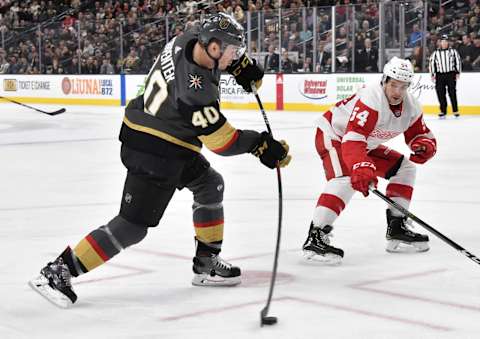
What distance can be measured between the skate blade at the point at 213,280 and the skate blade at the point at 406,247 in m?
1.07

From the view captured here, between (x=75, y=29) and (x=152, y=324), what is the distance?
20.3 meters

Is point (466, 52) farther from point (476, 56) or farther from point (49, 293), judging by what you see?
point (49, 293)

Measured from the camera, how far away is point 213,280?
397cm

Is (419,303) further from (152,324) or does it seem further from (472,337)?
(152,324)

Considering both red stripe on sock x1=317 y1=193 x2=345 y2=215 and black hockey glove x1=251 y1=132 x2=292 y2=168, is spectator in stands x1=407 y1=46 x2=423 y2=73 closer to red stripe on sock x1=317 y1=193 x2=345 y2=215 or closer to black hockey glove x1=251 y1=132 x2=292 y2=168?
red stripe on sock x1=317 y1=193 x2=345 y2=215

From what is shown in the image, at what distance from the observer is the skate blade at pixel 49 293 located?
141 inches

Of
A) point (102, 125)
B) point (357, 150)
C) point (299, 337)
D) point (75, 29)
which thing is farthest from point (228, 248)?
point (75, 29)

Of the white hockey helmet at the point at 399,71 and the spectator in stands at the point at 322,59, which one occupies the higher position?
the spectator in stands at the point at 322,59

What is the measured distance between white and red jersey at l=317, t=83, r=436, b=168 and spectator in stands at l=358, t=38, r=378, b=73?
1250 cm

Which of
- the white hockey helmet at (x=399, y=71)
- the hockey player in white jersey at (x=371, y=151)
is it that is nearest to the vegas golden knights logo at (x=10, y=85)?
the hockey player in white jersey at (x=371, y=151)

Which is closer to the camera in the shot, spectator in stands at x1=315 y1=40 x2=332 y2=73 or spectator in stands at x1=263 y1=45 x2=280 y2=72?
spectator in stands at x1=315 y1=40 x2=332 y2=73

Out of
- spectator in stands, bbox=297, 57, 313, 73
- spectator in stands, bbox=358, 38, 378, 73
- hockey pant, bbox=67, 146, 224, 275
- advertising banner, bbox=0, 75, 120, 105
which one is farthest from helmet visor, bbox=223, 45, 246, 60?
advertising banner, bbox=0, 75, 120, 105

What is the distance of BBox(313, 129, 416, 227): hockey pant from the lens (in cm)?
466

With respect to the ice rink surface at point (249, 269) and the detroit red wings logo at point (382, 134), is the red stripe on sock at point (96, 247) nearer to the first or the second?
the ice rink surface at point (249, 269)
